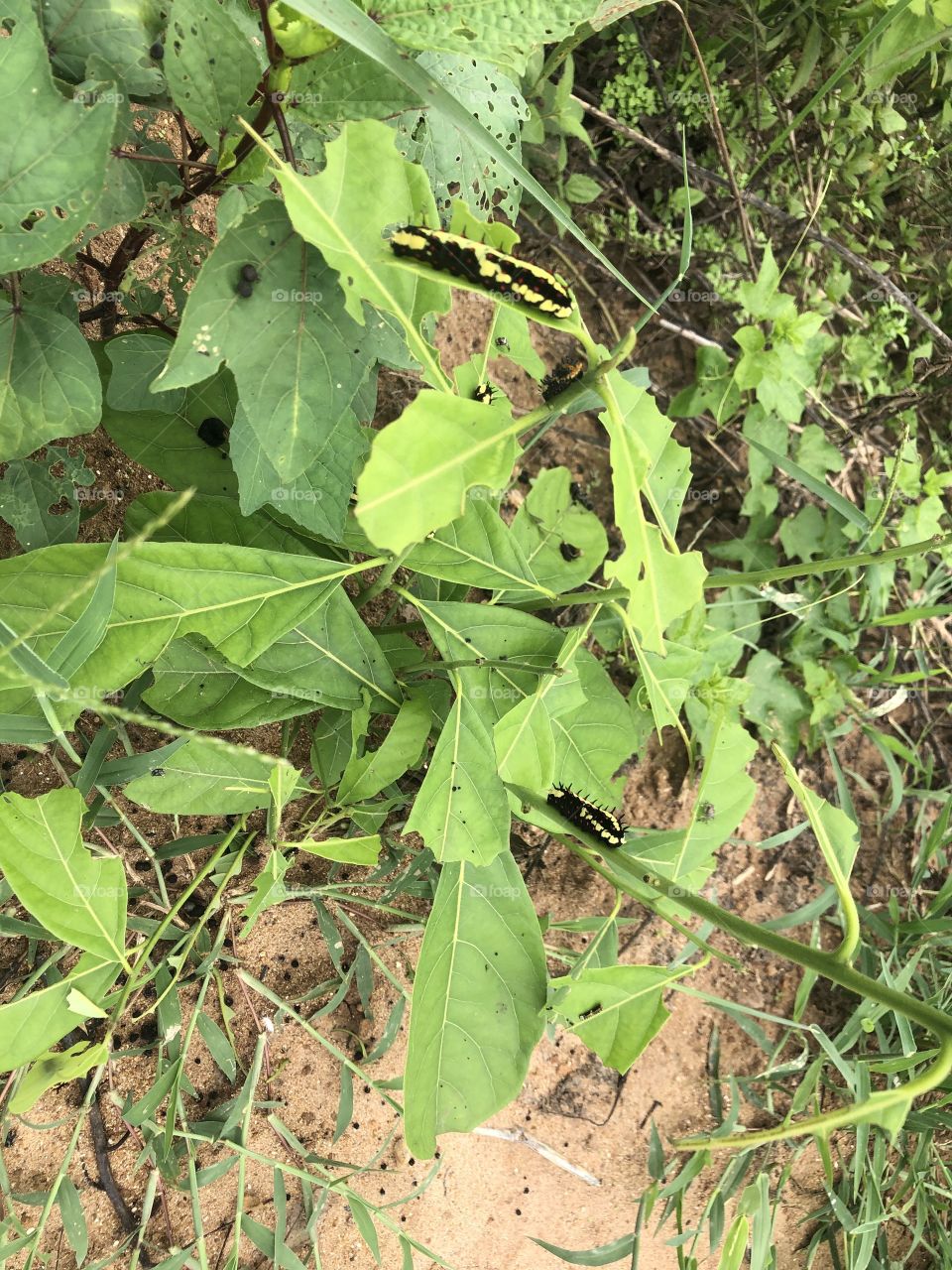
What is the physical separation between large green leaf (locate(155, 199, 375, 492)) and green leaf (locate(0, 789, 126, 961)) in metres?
0.50

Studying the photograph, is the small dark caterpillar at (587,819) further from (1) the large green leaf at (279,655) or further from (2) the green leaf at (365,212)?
(2) the green leaf at (365,212)

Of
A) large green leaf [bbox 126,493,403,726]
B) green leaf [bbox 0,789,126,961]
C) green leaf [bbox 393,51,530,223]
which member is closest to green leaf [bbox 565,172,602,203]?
green leaf [bbox 393,51,530,223]

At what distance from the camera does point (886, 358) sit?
231 cm

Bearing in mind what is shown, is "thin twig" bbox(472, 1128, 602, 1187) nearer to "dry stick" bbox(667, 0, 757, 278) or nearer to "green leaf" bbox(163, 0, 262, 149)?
"green leaf" bbox(163, 0, 262, 149)

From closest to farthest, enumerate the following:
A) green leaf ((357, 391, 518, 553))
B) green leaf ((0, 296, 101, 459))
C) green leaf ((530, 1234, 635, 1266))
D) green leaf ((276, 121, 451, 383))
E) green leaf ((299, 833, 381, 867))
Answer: green leaf ((357, 391, 518, 553)) → green leaf ((276, 121, 451, 383)) → green leaf ((0, 296, 101, 459)) → green leaf ((299, 833, 381, 867)) → green leaf ((530, 1234, 635, 1266))

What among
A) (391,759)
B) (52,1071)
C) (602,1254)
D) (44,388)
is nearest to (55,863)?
(52,1071)

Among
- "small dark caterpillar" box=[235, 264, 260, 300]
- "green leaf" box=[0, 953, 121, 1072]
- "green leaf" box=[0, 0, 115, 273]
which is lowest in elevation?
"green leaf" box=[0, 953, 121, 1072]

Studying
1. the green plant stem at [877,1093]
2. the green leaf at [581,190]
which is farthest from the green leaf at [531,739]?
the green leaf at [581,190]

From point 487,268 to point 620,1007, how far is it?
87cm

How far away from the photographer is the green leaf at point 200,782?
48.7 inches

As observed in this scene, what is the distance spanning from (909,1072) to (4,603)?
199cm

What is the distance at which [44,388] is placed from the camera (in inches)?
39.9

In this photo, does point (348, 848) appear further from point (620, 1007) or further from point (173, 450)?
point (173, 450)

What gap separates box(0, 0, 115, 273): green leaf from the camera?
84cm
